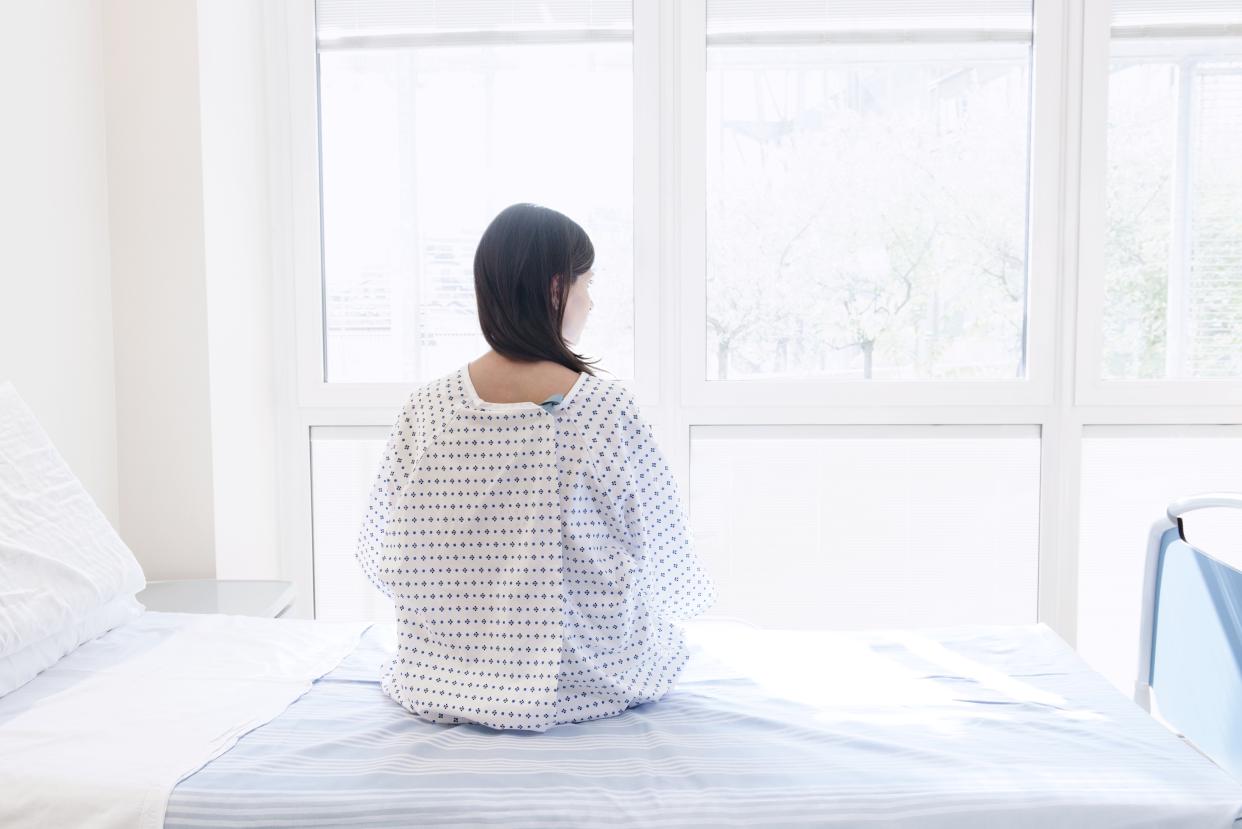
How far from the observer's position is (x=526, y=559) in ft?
4.57

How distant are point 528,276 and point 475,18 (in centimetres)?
130

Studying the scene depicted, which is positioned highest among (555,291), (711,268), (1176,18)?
(1176,18)

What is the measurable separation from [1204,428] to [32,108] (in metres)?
2.68

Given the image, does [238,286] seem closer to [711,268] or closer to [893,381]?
[711,268]

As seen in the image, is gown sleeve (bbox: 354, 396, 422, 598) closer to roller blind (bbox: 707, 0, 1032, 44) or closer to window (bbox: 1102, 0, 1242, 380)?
roller blind (bbox: 707, 0, 1032, 44)

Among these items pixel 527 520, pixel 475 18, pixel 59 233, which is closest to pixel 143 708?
pixel 527 520

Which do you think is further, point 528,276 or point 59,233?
point 59,233

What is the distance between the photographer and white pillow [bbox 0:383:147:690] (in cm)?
140

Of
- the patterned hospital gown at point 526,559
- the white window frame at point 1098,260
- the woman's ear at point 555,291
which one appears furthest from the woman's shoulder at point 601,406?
the white window frame at point 1098,260

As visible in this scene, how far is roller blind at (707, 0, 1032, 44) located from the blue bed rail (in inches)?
53.9

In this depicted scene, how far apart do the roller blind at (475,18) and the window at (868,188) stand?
0.89 feet

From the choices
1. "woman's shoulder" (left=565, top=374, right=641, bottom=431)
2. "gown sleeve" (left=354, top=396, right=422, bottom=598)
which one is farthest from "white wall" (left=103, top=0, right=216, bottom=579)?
"woman's shoulder" (left=565, top=374, right=641, bottom=431)

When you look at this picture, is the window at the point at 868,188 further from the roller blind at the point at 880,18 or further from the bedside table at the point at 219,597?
the bedside table at the point at 219,597

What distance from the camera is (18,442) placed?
1.58 m
